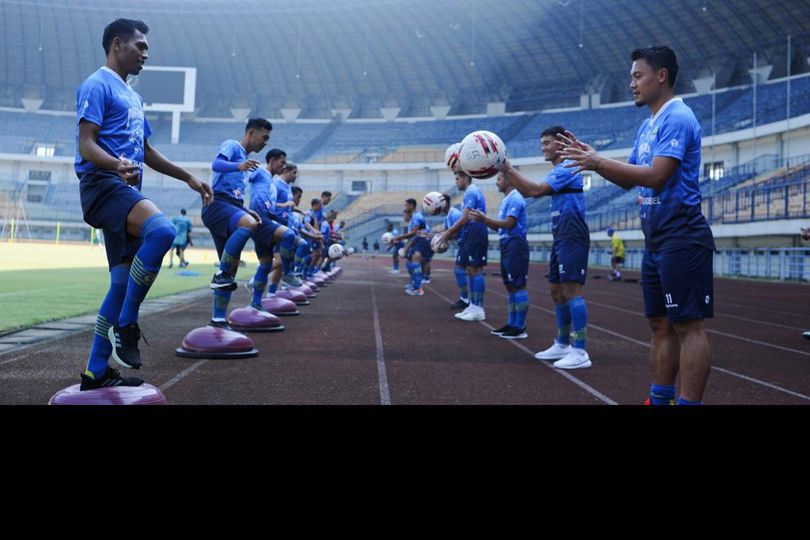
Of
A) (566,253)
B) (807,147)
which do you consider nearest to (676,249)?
(566,253)

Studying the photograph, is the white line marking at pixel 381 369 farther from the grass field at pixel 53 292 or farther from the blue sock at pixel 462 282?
the grass field at pixel 53 292

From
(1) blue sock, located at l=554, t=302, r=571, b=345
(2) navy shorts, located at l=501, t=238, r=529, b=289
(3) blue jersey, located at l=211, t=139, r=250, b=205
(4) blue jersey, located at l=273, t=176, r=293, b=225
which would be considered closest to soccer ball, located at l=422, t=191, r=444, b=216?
(4) blue jersey, located at l=273, t=176, r=293, b=225

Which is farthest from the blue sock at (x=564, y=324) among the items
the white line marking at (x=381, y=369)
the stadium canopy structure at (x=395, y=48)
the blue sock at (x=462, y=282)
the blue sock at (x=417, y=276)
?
the stadium canopy structure at (x=395, y=48)

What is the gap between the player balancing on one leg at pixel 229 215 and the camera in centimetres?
656

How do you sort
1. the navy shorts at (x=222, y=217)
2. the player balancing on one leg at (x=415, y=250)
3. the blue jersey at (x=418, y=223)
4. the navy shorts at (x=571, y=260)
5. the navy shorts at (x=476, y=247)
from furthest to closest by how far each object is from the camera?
the player balancing on one leg at (x=415, y=250) < the blue jersey at (x=418, y=223) < the navy shorts at (x=476, y=247) < the navy shorts at (x=222, y=217) < the navy shorts at (x=571, y=260)

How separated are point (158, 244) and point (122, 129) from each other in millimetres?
788

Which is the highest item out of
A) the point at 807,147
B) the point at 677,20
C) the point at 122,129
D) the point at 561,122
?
the point at 677,20

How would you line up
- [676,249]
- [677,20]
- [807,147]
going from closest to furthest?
[676,249]
[807,147]
[677,20]

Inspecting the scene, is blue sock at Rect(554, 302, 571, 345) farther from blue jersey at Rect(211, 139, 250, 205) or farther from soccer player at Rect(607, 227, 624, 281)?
soccer player at Rect(607, 227, 624, 281)

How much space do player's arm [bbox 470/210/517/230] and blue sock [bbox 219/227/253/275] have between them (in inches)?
94.8

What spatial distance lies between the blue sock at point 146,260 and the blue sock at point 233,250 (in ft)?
8.68

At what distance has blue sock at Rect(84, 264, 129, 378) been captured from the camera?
3820mm
